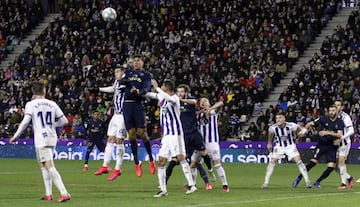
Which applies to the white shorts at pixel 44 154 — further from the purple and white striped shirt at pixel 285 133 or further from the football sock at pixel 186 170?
the purple and white striped shirt at pixel 285 133

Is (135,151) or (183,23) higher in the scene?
(183,23)

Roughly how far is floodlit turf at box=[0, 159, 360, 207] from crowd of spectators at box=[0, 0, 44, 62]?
82.4 feet

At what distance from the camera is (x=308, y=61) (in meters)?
41.6

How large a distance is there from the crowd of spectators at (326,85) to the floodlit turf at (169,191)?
858 cm

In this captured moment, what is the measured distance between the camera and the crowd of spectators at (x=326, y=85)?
35.7 meters

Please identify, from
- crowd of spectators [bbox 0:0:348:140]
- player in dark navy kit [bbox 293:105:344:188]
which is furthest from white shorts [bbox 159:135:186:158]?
crowd of spectators [bbox 0:0:348:140]

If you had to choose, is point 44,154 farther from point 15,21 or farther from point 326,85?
point 15,21

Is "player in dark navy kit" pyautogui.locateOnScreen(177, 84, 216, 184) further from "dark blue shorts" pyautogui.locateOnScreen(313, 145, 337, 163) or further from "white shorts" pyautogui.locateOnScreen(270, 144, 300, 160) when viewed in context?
"dark blue shorts" pyautogui.locateOnScreen(313, 145, 337, 163)

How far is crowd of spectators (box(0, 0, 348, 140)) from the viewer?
131 ft

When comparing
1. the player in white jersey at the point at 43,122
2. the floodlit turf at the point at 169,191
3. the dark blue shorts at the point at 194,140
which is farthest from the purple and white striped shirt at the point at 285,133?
the player in white jersey at the point at 43,122

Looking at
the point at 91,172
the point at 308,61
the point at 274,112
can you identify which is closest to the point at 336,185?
the point at 91,172

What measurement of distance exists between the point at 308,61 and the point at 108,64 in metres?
9.80

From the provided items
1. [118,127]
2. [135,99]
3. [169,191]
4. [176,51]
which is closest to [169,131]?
[169,191]

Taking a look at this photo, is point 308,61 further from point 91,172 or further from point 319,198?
point 319,198
